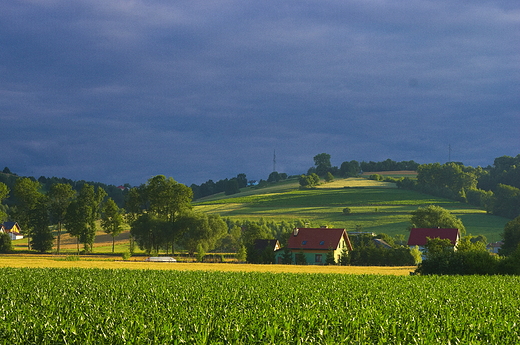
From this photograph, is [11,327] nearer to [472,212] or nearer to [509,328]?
[509,328]

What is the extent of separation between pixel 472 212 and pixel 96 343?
141m

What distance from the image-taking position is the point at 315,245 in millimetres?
82875

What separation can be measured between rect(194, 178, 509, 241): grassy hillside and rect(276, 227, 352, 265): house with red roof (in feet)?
104

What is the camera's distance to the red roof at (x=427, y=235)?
90125mm

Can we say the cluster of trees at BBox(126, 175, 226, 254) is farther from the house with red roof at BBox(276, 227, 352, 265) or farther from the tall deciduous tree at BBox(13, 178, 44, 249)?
the tall deciduous tree at BBox(13, 178, 44, 249)

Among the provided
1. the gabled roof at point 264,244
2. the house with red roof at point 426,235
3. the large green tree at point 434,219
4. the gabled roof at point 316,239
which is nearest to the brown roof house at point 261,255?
the gabled roof at point 264,244

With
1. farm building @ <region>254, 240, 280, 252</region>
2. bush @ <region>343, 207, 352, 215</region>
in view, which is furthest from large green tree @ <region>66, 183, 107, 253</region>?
bush @ <region>343, 207, 352, 215</region>

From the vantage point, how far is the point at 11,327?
11742 millimetres

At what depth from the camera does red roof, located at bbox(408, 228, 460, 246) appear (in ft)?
296

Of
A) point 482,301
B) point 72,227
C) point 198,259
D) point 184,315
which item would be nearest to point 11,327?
point 184,315

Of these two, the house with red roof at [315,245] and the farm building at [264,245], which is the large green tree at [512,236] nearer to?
the house with red roof at [315,245]

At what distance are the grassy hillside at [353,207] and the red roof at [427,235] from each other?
66.5 ft

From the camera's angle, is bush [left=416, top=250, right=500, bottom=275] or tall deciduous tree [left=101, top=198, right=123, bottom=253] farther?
tall deciduous tree [left=101, top=198, right=123, bottom=253]

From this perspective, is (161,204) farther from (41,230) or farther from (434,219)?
(434,219)
